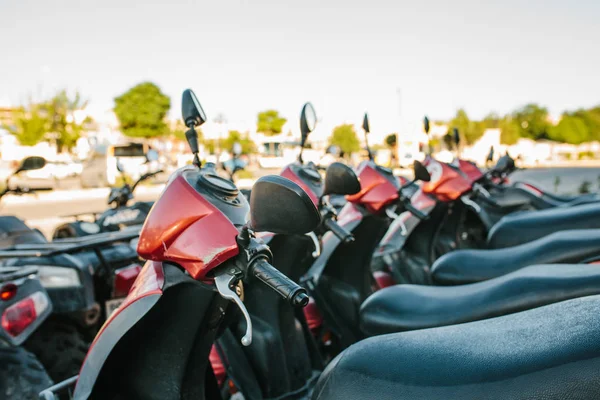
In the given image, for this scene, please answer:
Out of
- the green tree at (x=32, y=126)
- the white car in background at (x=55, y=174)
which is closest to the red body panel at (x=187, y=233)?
the white car in background at (x=55, y=174)

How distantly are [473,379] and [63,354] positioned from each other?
244 cm

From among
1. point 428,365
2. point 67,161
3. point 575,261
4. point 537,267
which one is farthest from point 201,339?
point 67,161

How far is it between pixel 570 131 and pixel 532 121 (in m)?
4.43

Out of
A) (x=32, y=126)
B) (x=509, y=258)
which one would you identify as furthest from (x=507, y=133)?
(x=509, y=258)

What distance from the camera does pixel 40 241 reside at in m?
3.66

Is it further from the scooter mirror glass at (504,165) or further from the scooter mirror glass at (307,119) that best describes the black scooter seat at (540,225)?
the scooter mirror glass at (504,165)

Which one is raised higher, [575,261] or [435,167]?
[435,167]

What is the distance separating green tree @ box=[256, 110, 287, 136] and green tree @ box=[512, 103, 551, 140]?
28.6 meters

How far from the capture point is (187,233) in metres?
1.48

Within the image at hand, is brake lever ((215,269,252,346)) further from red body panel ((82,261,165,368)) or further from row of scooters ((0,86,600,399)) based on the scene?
red body panel ((82,261,165,368))

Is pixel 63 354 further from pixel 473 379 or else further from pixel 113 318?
pixel 473 379

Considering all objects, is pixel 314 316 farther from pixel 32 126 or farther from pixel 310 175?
pixel 32 126

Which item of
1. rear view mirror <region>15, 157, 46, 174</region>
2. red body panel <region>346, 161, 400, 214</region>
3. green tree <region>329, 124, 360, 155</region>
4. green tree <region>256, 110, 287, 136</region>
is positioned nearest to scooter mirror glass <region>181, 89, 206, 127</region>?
red body panel <region>346, 161, 400, 214</region>

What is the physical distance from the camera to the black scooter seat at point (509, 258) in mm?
2449
